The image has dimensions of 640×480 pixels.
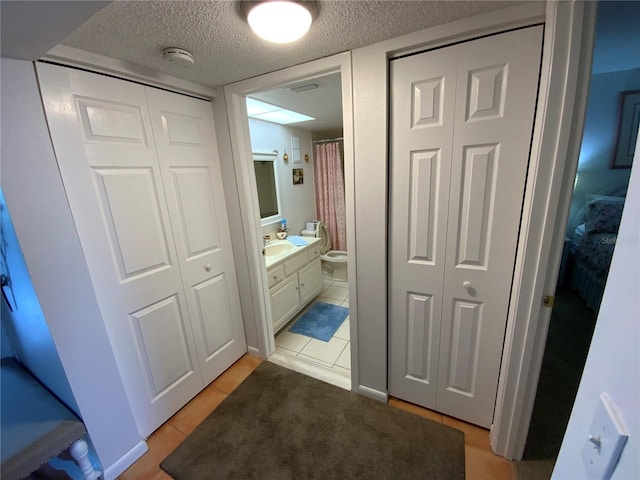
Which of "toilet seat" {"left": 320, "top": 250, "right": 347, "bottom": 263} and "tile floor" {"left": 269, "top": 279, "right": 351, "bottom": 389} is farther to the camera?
"toilet seat" {"left": 320, "top": 250, "right": 347, "bottom": 263}

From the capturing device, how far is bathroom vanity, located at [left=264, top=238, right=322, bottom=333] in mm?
2434

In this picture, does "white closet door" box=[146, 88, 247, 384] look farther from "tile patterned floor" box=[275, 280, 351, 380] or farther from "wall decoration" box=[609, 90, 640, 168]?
"wall decoration" box=[609, 90, 640, 168]

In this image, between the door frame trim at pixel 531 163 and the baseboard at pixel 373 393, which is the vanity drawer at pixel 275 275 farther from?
the baseboard at pixel 373 393

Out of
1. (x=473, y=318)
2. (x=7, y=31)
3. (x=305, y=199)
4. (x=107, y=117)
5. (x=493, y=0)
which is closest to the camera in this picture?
(x=7, y=31)

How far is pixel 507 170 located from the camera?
1.17 meters

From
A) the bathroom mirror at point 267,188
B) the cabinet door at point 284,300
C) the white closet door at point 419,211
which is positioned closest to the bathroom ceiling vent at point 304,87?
the white closet door at point 419,211

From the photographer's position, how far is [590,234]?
2.79 m

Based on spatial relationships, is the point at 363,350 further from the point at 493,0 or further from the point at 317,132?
the point at 317,132

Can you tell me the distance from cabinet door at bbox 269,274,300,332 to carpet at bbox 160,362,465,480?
733 millimetres

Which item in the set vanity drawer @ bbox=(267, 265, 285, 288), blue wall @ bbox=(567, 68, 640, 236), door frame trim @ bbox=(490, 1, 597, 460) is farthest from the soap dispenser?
blue wall @ bbox=(567, 68, 640, 236)

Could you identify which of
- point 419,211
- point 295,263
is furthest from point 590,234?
point 295,263

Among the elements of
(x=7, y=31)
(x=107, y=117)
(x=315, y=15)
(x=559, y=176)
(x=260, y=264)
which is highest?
(x=315, y=15)

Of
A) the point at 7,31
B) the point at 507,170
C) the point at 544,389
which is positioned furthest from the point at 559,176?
the point at 7,31

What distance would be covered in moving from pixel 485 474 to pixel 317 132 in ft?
12.8
